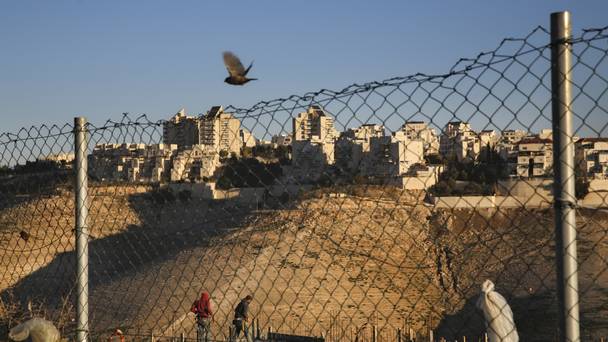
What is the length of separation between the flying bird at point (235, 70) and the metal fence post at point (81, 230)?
864 mm

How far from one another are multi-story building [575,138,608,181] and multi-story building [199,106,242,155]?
167 cm

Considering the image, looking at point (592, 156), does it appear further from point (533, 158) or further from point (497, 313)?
point (497, 313)

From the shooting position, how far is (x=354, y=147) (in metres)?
5.23

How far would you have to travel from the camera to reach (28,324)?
4664 mm

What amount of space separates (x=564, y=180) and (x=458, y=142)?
5.63 ft

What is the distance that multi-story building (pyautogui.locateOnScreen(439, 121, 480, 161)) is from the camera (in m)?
3.90

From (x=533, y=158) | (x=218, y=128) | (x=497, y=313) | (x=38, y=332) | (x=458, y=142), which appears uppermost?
(x=218, y=128)

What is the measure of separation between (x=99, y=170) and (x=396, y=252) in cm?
2463

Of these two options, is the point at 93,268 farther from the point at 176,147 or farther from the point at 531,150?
the point at 531,150

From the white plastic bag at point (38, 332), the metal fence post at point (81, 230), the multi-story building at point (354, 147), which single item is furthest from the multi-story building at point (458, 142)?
the white plastic bag at point (38, 332)

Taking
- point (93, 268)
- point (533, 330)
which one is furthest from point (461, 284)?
point (93, 268)

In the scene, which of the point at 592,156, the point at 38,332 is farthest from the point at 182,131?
the point at 592,156

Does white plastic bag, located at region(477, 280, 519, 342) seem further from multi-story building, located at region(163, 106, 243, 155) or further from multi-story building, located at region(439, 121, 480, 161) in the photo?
multi-story building, located at region(163, 106, 243, 155)

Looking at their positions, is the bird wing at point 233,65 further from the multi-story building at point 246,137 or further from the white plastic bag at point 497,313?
the white plastic bag at point 497,313
